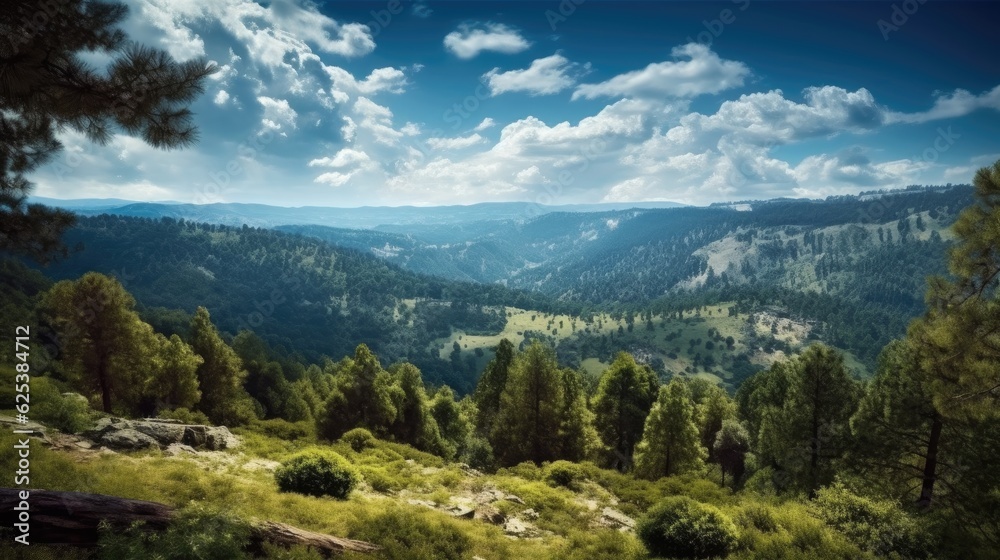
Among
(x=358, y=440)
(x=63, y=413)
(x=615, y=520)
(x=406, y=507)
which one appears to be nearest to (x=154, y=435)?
(x=63, y=413)

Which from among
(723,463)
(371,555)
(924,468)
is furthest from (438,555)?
(723,463)

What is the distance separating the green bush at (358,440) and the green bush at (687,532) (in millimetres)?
22384

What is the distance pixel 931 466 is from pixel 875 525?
7795mm

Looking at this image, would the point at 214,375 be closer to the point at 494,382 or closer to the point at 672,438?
the point at 494,382

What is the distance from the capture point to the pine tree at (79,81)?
7652mm

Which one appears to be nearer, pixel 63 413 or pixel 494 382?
pixel 63 413

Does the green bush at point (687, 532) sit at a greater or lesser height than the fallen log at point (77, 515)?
lesser

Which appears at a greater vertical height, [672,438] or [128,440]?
[128,440]

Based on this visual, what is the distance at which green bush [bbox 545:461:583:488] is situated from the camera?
28.4 m

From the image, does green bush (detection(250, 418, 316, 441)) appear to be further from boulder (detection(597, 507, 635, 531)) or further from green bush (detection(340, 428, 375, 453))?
boulder (detection(597, 507, 635, 531))

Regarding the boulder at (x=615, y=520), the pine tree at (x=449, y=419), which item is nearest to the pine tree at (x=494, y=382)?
the pine tree at (x=449, y=419)

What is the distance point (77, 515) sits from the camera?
10641 millimetres

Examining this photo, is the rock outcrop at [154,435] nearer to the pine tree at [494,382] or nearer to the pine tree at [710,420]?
the pine tree at [494,382]

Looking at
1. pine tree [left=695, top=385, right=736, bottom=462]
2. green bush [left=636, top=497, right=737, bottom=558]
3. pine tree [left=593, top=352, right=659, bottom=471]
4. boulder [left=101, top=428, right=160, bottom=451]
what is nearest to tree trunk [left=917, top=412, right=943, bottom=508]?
green bush [left=636, top=497, right=737, bottom=558]
